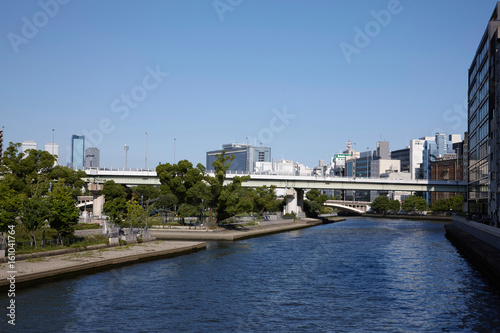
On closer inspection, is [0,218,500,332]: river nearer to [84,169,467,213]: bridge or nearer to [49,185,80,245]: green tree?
[49,185,80,245]: green tree

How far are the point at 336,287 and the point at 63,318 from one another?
21604 mm

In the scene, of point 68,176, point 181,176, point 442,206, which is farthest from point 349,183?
point 68,176

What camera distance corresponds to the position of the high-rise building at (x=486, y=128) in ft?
245

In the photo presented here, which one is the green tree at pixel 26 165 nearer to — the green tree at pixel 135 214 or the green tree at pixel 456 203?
the green tree at pixel 135 214

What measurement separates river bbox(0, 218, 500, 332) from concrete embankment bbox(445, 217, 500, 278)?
5.16ft

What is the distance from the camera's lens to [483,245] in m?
66.2

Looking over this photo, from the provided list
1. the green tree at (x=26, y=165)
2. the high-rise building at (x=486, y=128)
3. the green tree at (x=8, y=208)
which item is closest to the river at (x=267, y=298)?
the green tree at (x=8, y=208)

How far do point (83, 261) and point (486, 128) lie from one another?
6590 centimetres

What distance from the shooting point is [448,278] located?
4922 centimetres

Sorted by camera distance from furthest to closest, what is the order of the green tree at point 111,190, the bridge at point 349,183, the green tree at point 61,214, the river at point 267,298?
the bridge at point 349,183, the green tree at point 111,190, the green tree at point 61,214, the river at point 267,298

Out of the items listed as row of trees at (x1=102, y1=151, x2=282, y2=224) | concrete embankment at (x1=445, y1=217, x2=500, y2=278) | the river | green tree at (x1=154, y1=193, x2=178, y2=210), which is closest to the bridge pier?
row of trees at (x1=102, y1=151, x2=282, y2=224)

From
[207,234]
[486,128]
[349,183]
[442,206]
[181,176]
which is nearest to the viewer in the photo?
[486,128]

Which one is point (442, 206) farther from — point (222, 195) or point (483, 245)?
point (483, 245)

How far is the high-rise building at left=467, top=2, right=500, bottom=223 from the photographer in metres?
74.6
